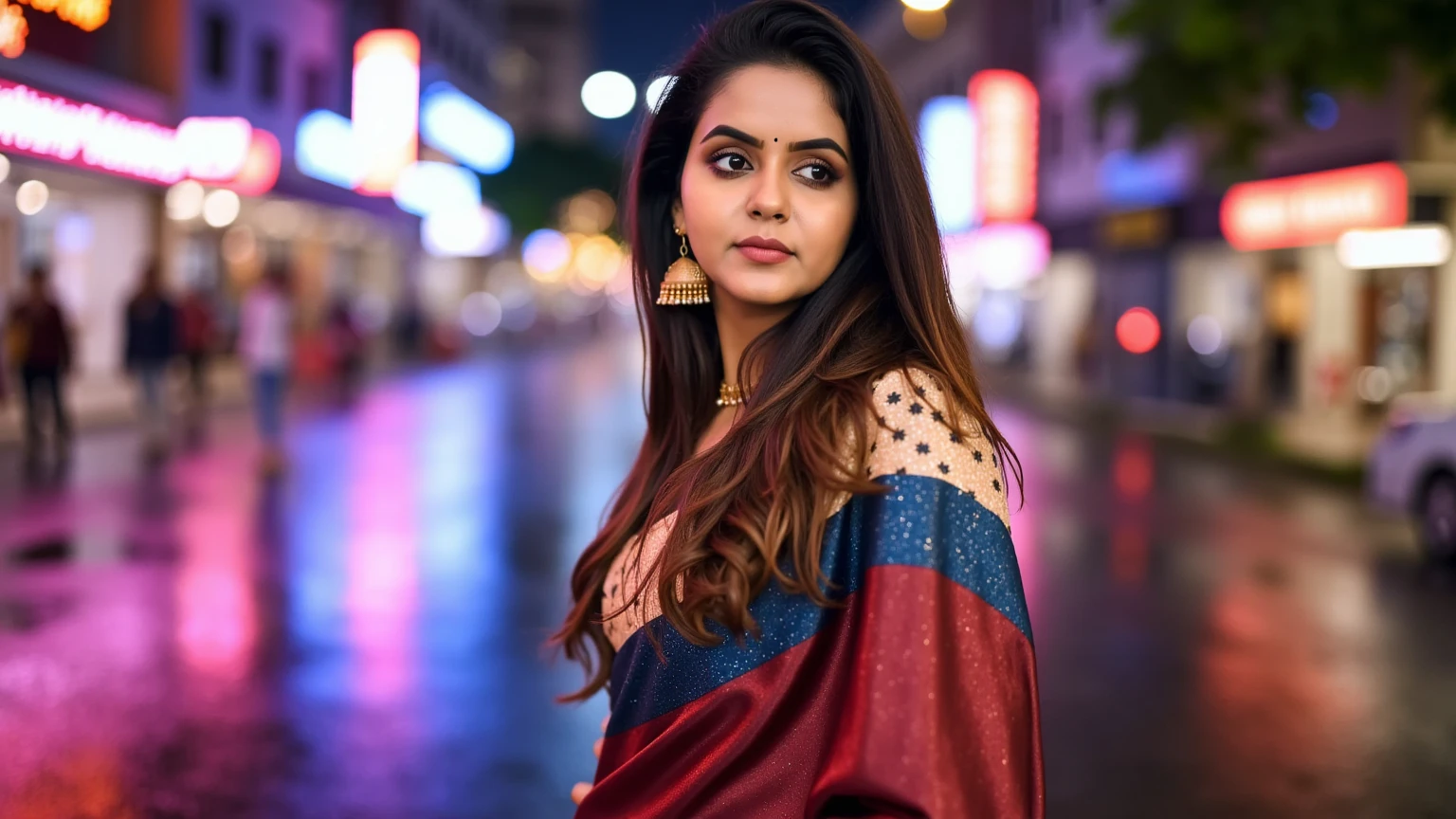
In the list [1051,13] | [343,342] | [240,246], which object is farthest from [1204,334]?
[240,246]

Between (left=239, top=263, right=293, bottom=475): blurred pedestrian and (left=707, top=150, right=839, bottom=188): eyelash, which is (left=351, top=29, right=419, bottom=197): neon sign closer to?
(left=239, top=263, right=293, bottom=475): blurred pedestrian

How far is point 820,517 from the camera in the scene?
5.32 ft

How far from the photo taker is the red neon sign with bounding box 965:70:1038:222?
3519cm

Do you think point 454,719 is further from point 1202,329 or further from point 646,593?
point 1202,329

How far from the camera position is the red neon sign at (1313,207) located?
758 inches

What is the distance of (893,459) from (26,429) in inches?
627

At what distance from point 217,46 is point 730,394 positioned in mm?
27191

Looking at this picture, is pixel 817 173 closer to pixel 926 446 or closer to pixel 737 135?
pixel 737 135

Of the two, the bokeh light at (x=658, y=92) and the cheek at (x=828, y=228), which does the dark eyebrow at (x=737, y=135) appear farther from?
the bokeh light at (x=658, y=92)

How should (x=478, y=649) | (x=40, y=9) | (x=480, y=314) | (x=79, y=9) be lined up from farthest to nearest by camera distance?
(x=480, y=314) < (x=79, y=9) < (x=40, y=9) < (x=478, y=649)

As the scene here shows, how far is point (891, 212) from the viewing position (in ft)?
5.87

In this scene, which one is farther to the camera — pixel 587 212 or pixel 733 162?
pixel 587 212

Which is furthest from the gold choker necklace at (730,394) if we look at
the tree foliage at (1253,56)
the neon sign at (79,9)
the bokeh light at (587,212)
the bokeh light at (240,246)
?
the bokeh light at (587,212)

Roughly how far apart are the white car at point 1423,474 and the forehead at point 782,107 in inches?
392
